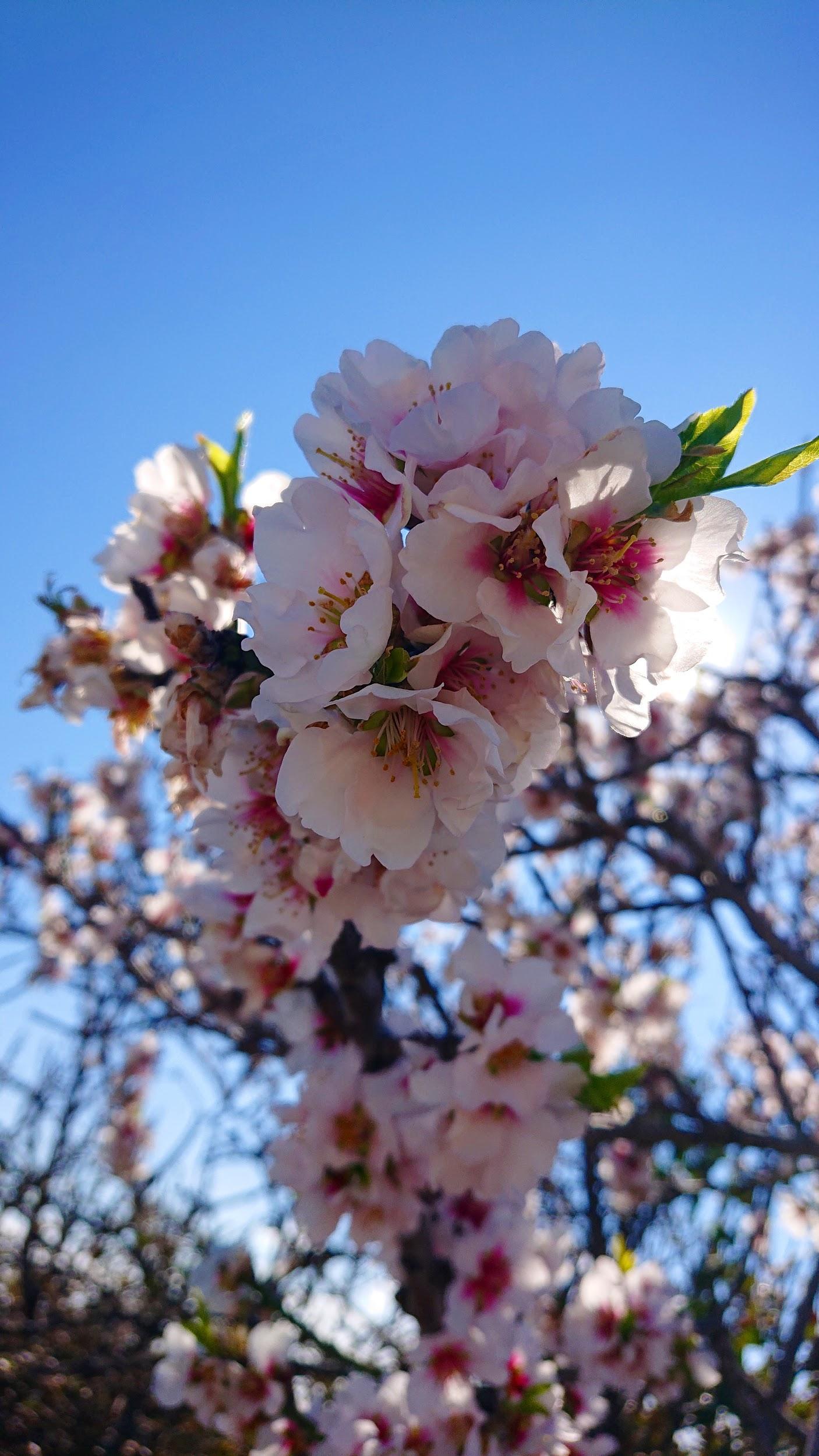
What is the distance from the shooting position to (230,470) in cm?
179

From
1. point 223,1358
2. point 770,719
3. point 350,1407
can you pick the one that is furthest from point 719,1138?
point 770,719

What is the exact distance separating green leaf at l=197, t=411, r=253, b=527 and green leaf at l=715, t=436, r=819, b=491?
1142 mm

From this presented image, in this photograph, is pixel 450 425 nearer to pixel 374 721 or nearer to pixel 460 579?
pixel 460 579

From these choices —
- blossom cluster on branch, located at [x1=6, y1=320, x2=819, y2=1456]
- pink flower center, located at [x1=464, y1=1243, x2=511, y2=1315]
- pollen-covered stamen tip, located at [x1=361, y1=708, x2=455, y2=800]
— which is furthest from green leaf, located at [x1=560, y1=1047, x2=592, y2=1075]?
pollen-covered stamen tip, located at [x1=361, y1=708, x2=455, y2=800]

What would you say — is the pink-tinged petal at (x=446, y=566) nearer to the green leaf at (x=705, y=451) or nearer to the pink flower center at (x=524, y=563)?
the pink flower center at (x=524, y=563)

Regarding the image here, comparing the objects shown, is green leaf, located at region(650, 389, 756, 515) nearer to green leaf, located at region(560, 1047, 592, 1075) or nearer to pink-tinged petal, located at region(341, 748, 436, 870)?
pink-tinged petal, located at region(341, 748, 436, 870)

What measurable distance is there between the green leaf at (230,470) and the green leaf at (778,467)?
1.14 m

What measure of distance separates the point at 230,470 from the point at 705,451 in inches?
45.6

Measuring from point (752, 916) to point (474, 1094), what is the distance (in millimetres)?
1374

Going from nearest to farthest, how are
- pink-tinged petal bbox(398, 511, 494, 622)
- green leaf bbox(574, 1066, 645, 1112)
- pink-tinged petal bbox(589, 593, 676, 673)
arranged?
pink-tinged petal bbox(398, 511, 494, 622) < pink-tinged petal bbox(589, 593, 676, 673) < green leaf bbox(574, 1066, 645, 1112)

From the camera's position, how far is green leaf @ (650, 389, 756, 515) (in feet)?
3.00

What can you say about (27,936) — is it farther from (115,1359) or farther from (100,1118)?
(115,1359)

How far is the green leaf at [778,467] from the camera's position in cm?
93

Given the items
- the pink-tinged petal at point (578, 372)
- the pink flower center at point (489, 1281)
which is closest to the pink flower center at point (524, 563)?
the pink-tinged petal at point (578, 372)
